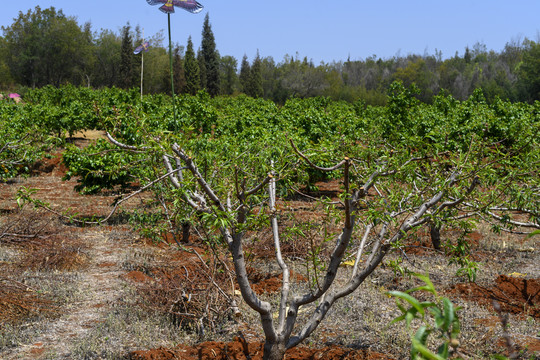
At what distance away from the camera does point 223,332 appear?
4.19m

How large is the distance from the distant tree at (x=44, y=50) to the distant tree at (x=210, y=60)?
1561 cm

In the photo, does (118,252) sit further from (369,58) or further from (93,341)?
(369,58)

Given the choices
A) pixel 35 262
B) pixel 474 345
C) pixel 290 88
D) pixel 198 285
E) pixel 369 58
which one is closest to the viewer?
pixel 474 345

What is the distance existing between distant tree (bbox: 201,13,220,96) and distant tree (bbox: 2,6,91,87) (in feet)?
Answer: 51.2

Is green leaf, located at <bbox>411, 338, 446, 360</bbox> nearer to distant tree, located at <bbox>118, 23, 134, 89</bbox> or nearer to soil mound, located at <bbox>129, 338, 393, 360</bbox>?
soil mound, located at <bbox>129, 338, 393, 360</bbox>

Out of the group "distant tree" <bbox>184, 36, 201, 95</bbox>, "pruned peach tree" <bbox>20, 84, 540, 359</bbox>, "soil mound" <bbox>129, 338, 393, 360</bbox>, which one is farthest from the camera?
"distant tree" <bbox>184, 36, 201, 95</bbox>

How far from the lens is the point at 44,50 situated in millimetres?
63000

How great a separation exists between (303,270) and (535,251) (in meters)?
3.51

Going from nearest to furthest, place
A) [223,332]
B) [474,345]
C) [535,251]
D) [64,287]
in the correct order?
[474,345] < [223,332] < [64,287] < [535,251]

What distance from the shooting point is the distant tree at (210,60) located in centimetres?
5625

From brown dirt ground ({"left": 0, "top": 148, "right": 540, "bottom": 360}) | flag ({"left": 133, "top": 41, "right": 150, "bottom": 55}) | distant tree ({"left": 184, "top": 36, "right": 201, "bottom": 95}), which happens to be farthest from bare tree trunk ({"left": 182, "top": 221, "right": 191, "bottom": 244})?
distant tree ({"left": 184, "top": 36, "right": 201, "bottom": 95})

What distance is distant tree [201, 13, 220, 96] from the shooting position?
185 ft

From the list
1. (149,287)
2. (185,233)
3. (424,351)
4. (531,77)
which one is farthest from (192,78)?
(424,351)

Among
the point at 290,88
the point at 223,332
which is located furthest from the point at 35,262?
the point at 290,88
